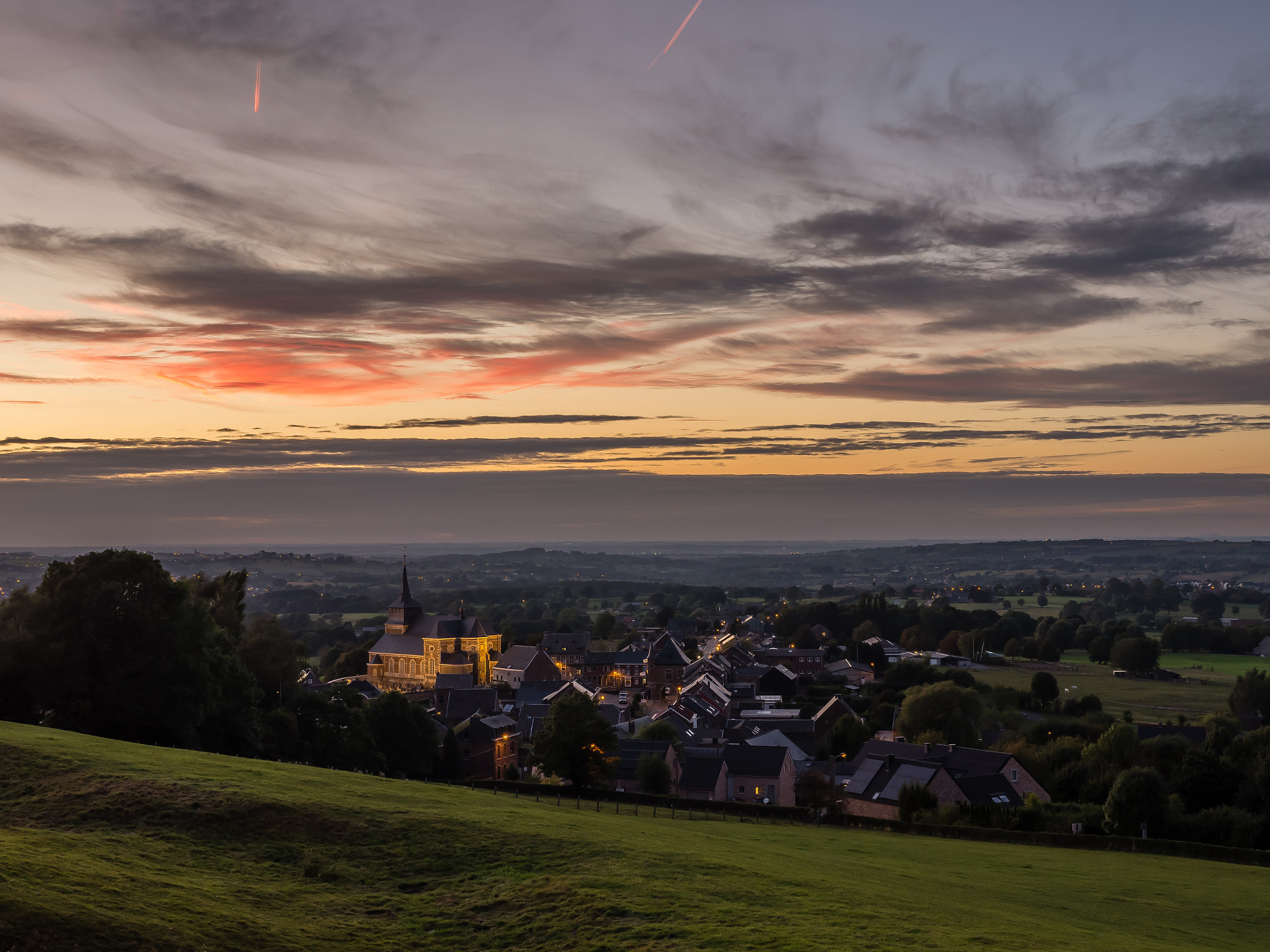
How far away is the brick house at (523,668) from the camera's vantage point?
131 meters

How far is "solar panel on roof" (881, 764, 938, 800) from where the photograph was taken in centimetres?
5647

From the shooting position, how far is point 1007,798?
57.2 meters

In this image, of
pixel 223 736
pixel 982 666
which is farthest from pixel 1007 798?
pixel 982 666

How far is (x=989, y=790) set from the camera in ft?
188

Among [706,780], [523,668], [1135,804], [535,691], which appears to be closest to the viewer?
[1135,804]

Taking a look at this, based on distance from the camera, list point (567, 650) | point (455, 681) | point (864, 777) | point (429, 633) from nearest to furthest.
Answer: point (864, 777), point (455, 681), point (429, 633), point (567, 650)

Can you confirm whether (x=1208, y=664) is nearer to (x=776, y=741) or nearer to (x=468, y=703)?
(x=776, y=741)

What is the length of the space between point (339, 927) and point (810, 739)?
79.0 meters

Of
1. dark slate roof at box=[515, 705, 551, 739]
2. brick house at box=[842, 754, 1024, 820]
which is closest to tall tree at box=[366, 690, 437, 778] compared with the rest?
dark slate roof at box=[515, 705, 551, 739]

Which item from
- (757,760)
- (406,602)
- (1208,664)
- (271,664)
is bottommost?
(1208,664)

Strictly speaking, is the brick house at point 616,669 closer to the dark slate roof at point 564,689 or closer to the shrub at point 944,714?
the dark slate roof at point 564,689

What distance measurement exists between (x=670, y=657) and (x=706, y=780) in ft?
213

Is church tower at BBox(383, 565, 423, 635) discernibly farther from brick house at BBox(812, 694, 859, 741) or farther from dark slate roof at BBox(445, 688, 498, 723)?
brick house at BBox(812, 694, 859, 741)

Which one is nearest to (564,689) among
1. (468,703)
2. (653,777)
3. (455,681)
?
(468,703)
